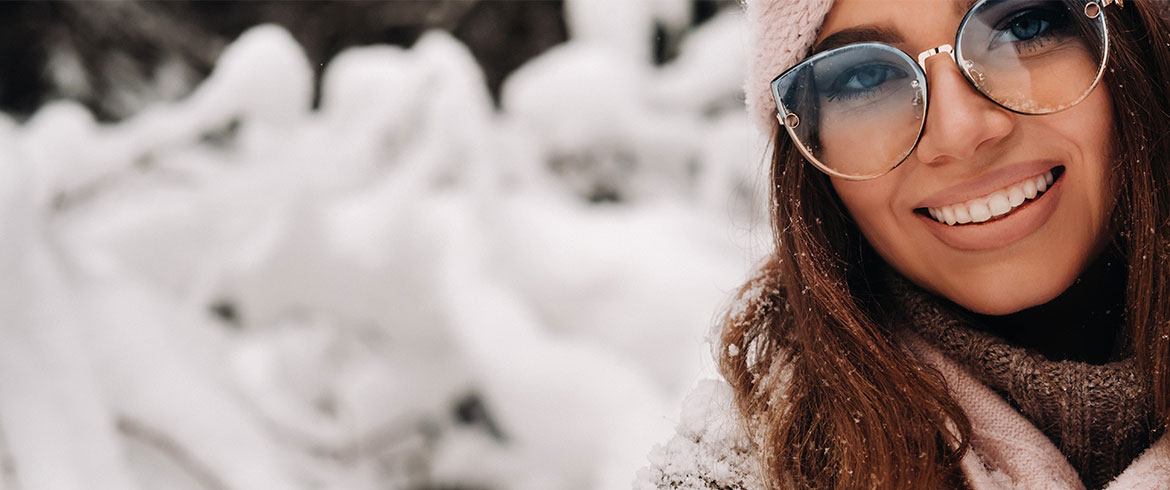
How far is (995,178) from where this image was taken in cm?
98

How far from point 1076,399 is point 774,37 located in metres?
0.53

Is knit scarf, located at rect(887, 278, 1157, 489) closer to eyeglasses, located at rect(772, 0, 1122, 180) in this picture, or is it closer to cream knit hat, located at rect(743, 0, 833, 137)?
eyeglasses, located at rect(772, 0, 1122, 180)

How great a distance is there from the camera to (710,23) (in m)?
4.26

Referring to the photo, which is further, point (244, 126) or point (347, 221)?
point (347, 221)

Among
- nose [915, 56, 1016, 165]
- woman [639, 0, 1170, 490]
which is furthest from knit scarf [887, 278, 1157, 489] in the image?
nose [915, 56, 1016, 165]

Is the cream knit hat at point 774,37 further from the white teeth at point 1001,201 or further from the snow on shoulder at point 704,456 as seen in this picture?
the snow on shoulder at point 704,456

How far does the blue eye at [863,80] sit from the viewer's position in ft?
3.19

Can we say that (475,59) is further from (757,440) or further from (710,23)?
(757,440)

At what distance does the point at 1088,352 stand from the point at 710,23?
11.1 feet

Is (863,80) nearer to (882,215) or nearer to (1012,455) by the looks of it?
(882,215)

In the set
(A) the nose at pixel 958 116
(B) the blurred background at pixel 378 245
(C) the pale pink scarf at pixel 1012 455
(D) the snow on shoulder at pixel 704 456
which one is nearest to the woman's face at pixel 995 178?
(A) the nose at pixel 958 116

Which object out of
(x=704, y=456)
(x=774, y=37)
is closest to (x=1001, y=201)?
(x=774, y=37)

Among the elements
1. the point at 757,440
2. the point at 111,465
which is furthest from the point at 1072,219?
the point at 111,465

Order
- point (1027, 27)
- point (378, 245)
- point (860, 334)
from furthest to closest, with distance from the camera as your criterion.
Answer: point (378, 245) < point (860, 334) < point (1027, 27)
